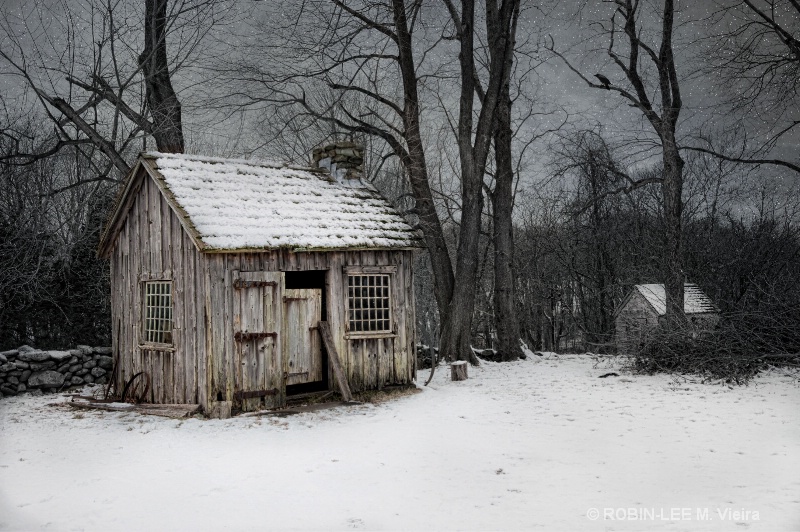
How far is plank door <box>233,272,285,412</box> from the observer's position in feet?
34.6

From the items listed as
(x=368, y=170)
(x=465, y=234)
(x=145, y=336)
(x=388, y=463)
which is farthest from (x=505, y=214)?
(x=388, y=463)

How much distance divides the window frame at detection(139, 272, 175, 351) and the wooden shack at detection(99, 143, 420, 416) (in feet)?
0.08

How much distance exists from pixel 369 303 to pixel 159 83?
→ 370 inches

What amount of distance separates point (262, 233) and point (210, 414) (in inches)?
128

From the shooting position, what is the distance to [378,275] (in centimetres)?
1254

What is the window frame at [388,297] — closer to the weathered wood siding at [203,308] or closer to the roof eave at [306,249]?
the weathered wood siding at [203,308]

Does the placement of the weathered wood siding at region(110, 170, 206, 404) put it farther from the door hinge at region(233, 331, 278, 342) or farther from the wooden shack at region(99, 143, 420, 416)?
the door hinge at region(233, 331, 278, 342)

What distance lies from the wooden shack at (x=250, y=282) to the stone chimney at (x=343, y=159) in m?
0.42

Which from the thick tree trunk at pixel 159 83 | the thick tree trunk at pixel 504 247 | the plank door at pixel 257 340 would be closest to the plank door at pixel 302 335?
the plank door at pixel 257 340

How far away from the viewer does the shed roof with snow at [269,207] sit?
10.5 metres

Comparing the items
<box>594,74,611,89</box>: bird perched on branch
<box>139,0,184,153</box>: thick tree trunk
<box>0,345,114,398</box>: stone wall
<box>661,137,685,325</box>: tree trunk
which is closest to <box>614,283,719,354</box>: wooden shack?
<box>661,137,685,325</box>: tree trunk

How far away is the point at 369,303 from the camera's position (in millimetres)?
12406

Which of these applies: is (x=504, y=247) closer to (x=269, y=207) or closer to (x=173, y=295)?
(x=269, y=207)

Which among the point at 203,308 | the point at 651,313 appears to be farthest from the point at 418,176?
the point at 651,313
